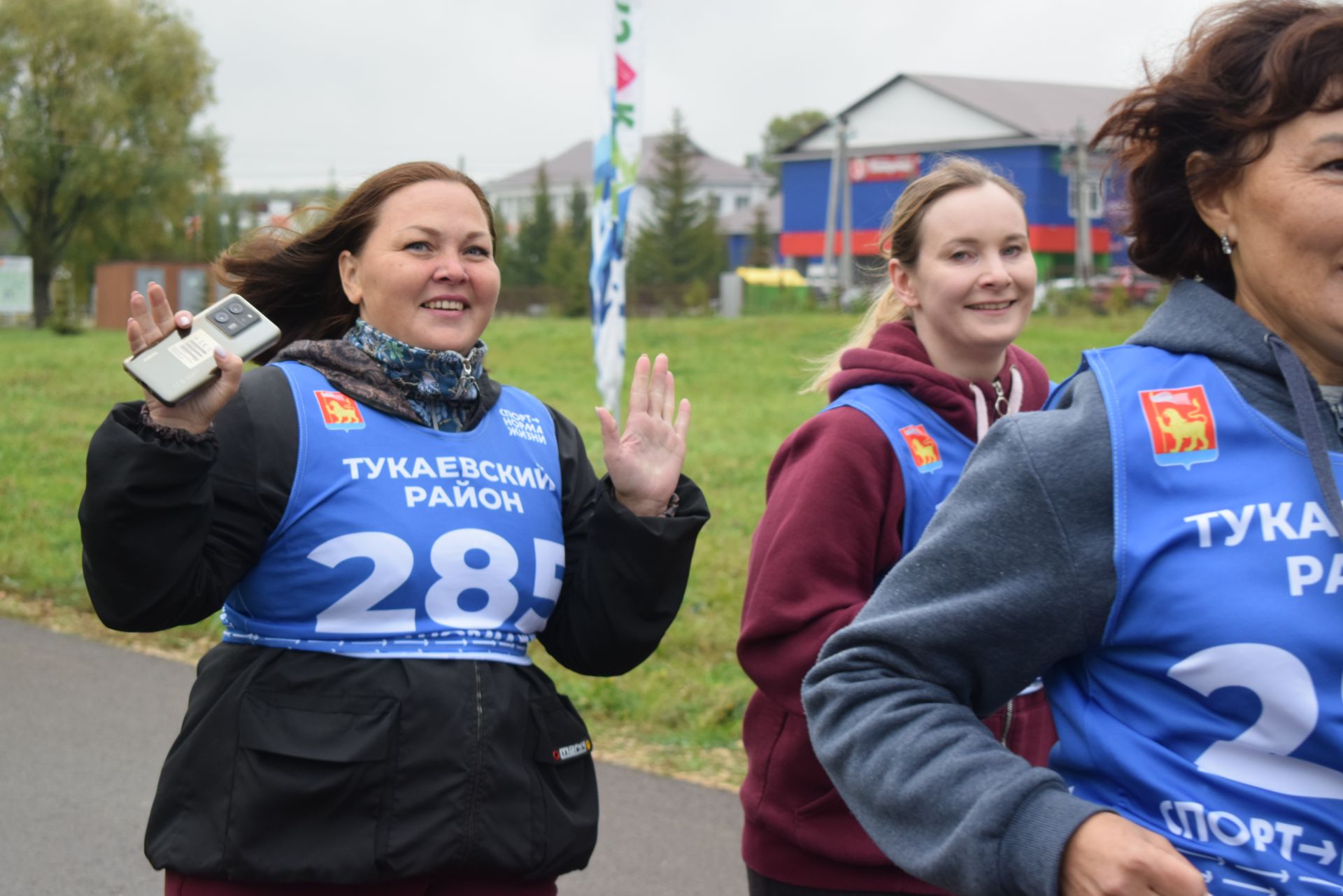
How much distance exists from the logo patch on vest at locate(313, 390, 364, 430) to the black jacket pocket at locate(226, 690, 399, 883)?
513 millimetres

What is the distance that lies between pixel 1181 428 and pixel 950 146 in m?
63.7

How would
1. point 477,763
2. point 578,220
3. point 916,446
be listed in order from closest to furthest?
1. point 477,763
2. point 916,446
3. point 578,220

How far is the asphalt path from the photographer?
476 cm

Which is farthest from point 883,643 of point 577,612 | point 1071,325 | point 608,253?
point 1071,325

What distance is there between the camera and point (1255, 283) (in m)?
1.74

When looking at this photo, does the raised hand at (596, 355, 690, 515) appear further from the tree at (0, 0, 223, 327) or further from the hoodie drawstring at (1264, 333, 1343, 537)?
the tree at (0, 0, 223, 327)

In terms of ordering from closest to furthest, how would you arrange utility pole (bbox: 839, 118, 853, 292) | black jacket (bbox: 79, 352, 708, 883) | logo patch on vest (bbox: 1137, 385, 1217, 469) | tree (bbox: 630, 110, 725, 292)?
logo patch on vest (bbox: 1137, 385, 1217, 469) < black jacket (bbox: 79, 352, 708, 883) < utility pole (bbox: 839, 118, 853, 292) < tree (bbox: 630, 110, 725, 292)

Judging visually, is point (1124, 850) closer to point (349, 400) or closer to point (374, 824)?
point (374, 824)

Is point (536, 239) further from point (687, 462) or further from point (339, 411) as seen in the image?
point (339, 411)

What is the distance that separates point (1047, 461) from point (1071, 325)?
34.1m

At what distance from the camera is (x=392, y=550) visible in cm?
263

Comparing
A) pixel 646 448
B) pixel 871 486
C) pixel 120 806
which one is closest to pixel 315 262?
pixel 646 448

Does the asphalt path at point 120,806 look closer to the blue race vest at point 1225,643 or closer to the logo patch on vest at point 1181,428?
the blue race vest at point 1225,643

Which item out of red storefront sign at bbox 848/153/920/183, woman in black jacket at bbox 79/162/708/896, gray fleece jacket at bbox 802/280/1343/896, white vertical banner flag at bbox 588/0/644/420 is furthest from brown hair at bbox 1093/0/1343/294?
red storefront sign at bbox 848/153/920/183
